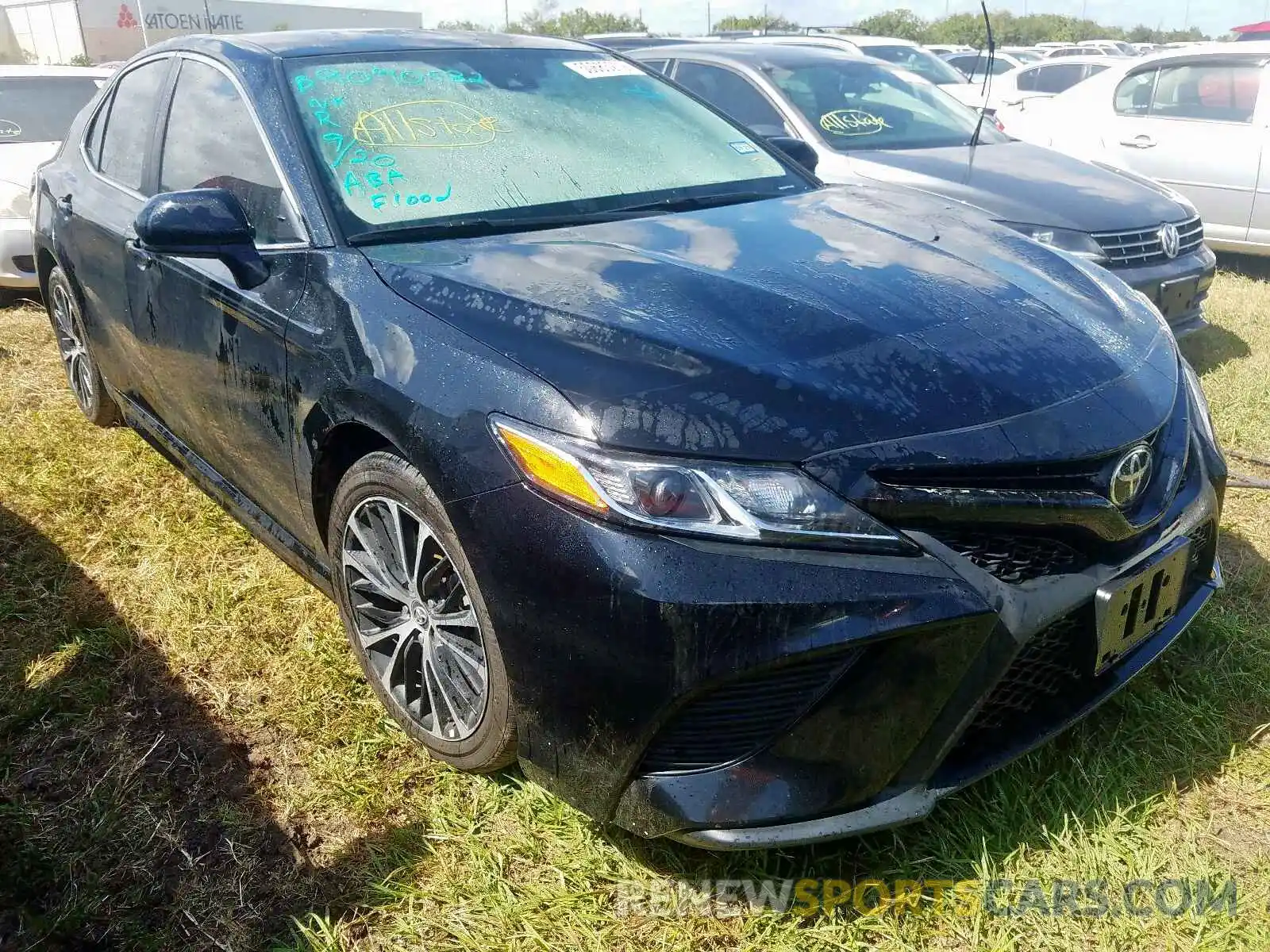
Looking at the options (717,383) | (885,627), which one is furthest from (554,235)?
(885,627)

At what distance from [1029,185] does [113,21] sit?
34.8 metres

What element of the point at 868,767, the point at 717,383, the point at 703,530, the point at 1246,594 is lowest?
the point at 1246,594

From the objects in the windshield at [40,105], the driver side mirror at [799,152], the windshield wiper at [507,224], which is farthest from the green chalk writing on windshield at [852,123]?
the windshield at [40,105]

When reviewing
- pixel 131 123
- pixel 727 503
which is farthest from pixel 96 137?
pixel 727 503

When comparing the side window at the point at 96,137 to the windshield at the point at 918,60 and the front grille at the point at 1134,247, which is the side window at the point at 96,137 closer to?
the front grille at the point at 1134,247

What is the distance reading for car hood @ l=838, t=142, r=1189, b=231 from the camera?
4.69m

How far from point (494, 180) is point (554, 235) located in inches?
11.2

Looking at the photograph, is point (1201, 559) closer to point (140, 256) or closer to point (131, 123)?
point (140, 256)

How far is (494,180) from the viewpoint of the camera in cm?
256

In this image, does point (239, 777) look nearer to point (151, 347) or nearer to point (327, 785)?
point (327, 785)

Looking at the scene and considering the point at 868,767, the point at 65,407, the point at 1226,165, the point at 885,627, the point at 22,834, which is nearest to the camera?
the point at 885,627

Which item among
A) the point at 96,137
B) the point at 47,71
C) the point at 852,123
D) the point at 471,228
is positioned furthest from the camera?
the point at 47,71

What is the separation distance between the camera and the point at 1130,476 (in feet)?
6.13

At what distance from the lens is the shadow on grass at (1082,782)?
2004mm
